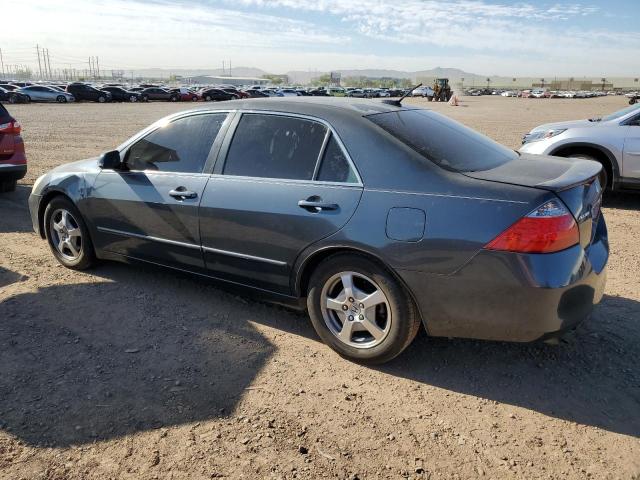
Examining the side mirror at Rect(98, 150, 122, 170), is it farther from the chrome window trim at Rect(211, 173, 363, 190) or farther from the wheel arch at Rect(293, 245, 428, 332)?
the wheel arch at Rect(293, 245, 428, 332)

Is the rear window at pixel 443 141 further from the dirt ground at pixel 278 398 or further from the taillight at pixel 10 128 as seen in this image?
the taillight at pixel 10 128

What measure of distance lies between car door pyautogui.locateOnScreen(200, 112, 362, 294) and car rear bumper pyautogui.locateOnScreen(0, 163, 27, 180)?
17.9 feet

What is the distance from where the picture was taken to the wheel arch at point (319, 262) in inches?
122

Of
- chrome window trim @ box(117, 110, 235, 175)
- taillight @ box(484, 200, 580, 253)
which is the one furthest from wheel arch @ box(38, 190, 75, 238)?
taillight @ box(484, 200, 580, 253)

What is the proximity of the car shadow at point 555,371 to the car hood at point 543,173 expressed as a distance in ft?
3.90

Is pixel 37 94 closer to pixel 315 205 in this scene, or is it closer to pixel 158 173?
pixel 158 173

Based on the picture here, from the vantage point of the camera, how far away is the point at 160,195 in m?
4.18

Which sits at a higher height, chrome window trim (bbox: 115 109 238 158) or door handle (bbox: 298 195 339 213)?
chrome window trim (bbox: 115 109 238 158)

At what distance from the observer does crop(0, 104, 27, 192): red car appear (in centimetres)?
778

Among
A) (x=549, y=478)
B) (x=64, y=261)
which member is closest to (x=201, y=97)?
(x=64, y=261)

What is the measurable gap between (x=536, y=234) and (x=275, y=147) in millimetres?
1859

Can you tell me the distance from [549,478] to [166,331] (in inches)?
105

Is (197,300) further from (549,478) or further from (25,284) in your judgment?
(549,478)

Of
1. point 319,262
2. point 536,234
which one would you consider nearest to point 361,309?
point 319,262
